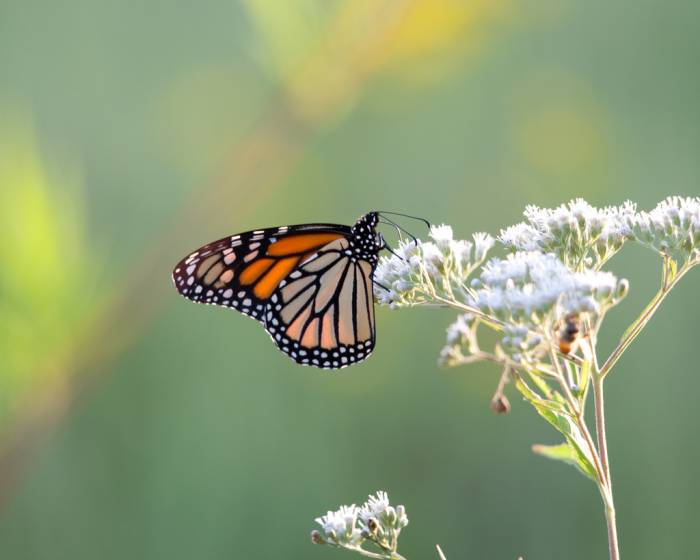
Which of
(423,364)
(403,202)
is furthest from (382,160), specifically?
(423,364)

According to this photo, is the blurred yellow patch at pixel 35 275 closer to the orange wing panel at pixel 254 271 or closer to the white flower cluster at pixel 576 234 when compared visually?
the orange wing panel at pixel 254 271

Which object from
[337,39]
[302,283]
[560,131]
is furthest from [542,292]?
[560,131]

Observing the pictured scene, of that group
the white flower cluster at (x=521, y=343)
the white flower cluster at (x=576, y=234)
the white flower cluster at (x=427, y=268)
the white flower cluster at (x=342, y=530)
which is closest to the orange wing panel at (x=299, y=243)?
the white flower cluster at (x=427, y=268)

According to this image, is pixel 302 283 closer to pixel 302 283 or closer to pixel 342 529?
pixel 302 283

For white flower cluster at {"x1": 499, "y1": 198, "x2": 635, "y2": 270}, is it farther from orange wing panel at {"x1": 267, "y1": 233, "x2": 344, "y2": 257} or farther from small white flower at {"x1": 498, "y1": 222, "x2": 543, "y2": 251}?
orange wing panel at {"x1": 267, "y1": 233, "x2": 344, "y2": 257}

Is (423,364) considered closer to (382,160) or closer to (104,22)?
(382,160)

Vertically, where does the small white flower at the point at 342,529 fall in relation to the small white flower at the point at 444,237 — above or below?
below
